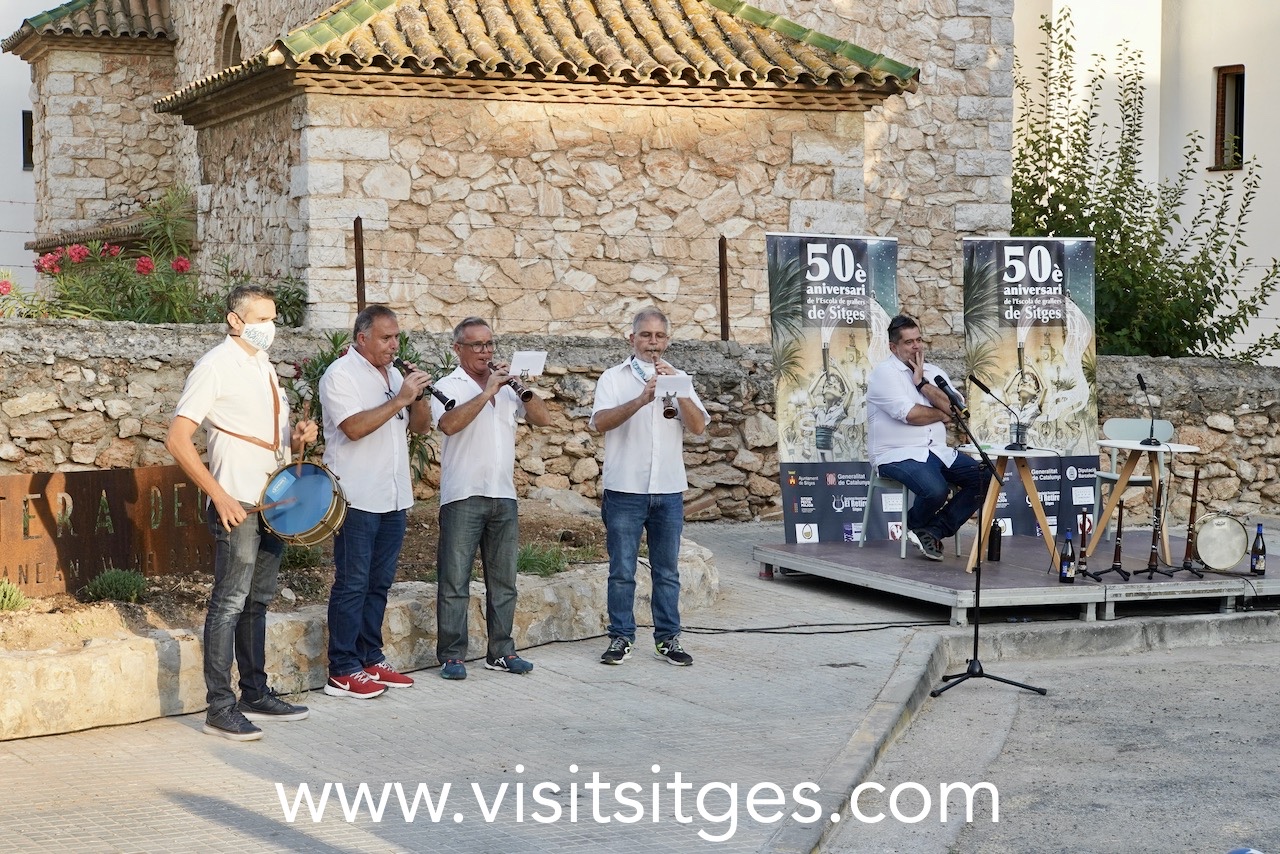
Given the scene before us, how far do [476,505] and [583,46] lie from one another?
7.07 metres

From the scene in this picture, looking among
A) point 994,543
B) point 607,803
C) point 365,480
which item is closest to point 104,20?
point 994,543

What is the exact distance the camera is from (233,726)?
6.44m

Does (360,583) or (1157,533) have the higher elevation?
(360,583)

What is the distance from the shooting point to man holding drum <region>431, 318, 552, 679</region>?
299 inches

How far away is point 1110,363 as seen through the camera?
45.8 ft

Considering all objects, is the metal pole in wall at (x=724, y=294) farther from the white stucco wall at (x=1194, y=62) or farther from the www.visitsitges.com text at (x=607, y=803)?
the white stucco wall at (x=1194, y=62)

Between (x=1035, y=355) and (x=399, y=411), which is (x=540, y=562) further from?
(x=1035, y=355)

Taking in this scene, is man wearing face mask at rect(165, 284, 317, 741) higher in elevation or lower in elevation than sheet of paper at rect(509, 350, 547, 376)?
lower

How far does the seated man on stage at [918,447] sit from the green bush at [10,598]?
17.5 feet

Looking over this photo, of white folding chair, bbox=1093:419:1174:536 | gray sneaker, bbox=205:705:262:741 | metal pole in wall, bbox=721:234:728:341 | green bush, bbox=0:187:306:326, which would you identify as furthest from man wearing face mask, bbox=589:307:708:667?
green bush, bbox=0:187:306:326

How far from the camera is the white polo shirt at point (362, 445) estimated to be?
7121mm

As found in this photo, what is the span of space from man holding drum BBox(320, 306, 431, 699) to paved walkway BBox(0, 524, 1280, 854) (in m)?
0.23

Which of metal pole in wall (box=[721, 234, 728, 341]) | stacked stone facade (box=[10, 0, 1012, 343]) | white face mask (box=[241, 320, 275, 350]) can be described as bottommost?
white face mask (box=[241, 320, 275, 350])

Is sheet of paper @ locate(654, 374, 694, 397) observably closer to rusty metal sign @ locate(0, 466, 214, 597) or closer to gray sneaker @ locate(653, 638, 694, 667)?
gray sneaker @ locate(653, 638, 694, 667)
